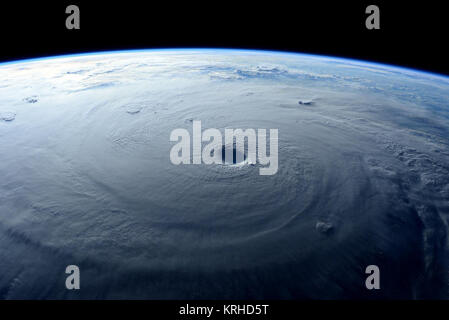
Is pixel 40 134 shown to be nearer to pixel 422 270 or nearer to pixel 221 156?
pixel 221 156

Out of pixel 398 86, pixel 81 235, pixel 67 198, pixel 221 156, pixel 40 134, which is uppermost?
pixel 398 86

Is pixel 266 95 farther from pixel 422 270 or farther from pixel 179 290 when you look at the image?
pixel 179 290

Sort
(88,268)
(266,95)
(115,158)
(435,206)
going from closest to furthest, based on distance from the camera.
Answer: (88,268)
(435,206)
(115,158)
(266,95)

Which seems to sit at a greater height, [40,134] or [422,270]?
[40,134]
